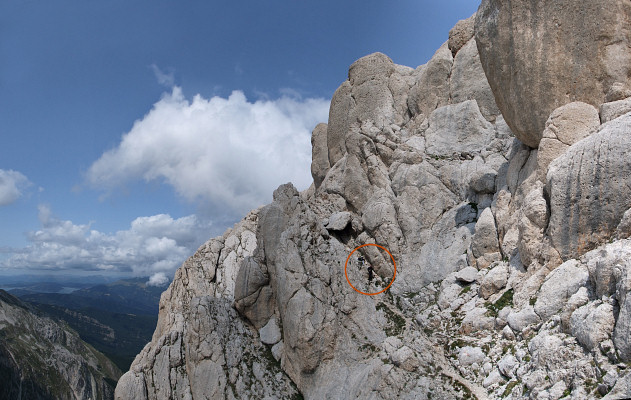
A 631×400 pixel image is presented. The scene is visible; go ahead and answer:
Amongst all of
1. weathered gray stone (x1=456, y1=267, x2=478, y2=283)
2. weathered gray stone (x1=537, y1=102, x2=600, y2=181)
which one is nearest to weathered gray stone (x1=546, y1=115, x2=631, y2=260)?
weathered gray stone (x1=537, y1=102, x2=600, y2=181)

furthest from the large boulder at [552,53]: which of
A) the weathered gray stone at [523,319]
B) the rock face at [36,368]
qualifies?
the rock face at [36,368]

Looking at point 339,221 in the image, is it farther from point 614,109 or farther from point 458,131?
point 614,109

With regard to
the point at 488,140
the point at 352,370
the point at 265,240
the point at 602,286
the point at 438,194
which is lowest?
the point at 352,370

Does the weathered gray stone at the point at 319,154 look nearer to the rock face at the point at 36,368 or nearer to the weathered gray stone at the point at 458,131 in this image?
the weathered gray stone at the point at 458,131

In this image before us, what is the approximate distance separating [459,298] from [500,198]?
854 centimetres

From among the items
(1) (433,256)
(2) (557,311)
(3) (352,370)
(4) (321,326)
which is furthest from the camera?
(1) (433,256)

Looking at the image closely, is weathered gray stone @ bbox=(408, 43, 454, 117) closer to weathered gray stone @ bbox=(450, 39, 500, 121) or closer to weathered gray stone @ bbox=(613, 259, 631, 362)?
weathered gray stone @ bbox=(450, 39, 500, 121)

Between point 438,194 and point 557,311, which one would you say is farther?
point 438,194

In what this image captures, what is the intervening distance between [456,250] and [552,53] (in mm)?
16555

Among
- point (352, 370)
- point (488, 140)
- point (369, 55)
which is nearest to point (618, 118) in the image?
point (488, 140)

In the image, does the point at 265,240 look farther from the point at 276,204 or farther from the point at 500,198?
the point at 500,198

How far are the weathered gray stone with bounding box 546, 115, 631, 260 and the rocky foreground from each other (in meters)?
→ 0.07

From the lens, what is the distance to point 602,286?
15547mm

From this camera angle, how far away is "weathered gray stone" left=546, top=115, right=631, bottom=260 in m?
18.8
